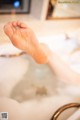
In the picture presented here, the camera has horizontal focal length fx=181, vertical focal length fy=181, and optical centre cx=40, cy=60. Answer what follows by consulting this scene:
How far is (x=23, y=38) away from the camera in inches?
37.2

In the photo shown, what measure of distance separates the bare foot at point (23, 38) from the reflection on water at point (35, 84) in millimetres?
256

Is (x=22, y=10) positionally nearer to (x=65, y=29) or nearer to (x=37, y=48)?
(x=65, y=29)

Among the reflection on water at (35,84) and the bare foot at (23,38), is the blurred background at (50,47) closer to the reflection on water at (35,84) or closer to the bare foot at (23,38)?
the reflection on water at (35,84)

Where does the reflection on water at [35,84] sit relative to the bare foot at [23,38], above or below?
below

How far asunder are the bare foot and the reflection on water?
0.84ft

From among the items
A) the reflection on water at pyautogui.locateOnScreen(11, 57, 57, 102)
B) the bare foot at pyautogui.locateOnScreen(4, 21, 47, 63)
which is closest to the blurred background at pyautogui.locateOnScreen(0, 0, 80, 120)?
the reflection on water at pyautogui.locateOnScreen(11, 57, 57, 102)

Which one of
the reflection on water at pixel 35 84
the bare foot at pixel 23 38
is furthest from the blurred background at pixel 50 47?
the bare foot at pixel 23 38

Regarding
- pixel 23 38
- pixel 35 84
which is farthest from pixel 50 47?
pixel 23 38

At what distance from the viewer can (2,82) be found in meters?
1.18

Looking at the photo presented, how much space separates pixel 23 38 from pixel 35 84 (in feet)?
1.38

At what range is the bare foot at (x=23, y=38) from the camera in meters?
0.93

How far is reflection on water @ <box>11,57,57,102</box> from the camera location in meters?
1.16

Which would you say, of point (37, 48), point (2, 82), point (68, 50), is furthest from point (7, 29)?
point (68, 50)

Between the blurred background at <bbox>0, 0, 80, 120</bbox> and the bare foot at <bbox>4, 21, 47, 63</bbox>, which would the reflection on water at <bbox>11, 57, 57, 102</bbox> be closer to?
the blurred background at <bbox>0, 0, 80, 120</bbox>
